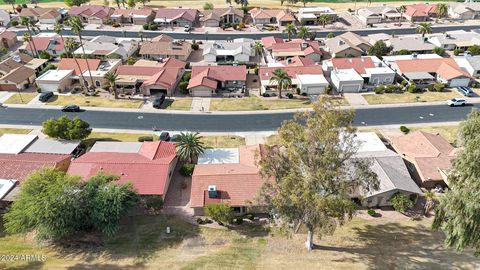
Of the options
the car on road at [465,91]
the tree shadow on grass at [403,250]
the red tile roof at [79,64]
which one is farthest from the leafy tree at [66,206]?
the car on road at [465,91]

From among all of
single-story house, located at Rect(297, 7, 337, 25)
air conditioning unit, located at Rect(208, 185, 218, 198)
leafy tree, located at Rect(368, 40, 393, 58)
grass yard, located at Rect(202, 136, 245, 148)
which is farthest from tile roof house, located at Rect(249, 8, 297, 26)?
air conditioning unit, located at Rect(208, 185, 218, 198)

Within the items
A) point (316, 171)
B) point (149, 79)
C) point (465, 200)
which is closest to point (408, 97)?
point (465, 200)

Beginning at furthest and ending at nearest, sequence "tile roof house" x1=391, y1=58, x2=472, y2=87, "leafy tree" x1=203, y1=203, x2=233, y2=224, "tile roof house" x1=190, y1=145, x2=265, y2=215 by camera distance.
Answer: "tile roof house" x1=391, y1=58, x2=472, y2=87 < "tile roof house" x1=190, y1=145, x2=265, y2=215 < "leafy tree" x1=203, y1=203, x2=233, y2=224

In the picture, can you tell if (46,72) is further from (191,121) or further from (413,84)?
(413,84)

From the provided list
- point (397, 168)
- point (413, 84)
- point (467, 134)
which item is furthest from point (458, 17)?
point (467, 134)

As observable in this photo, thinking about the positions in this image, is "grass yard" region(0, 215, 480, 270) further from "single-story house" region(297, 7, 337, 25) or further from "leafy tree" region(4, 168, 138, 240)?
"single-story house" region(297, 7, 337, 25)

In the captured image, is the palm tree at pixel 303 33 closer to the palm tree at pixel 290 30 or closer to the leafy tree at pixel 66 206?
the palm tree at pixel 290 30

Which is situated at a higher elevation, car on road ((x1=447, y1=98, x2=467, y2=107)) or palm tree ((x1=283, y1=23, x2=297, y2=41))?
palm tree ((x1=283, y1=23, x2=297, y2=41))
